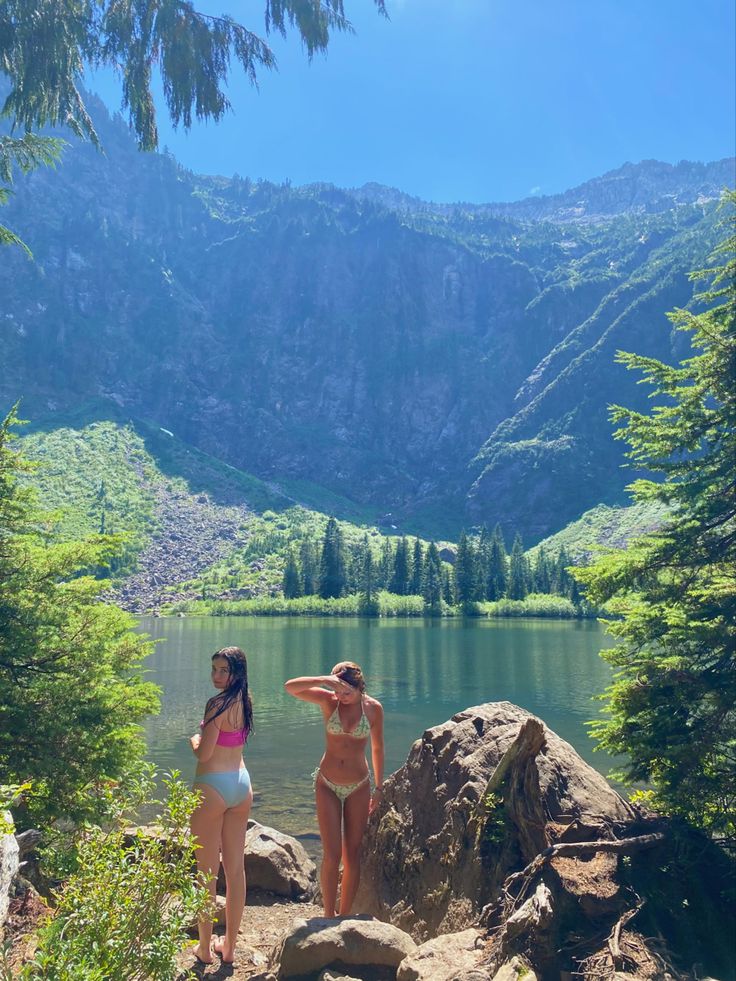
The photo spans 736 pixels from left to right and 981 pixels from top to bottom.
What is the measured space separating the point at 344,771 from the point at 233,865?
1.51 m

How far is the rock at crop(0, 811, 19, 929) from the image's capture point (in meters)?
4.80

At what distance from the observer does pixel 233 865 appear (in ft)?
22.7

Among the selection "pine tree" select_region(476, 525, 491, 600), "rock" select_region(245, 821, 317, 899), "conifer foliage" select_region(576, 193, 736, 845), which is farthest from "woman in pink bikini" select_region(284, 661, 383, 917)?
"pine tree" select_region(476, 525, 491, 600)

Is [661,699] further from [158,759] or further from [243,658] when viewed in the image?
Result: [158,759]

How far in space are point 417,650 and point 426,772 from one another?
61120 mm

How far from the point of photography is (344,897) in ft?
26.5

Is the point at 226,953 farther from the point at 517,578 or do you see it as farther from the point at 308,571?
the point at 308,571

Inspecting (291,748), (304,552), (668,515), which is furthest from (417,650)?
(304,552)

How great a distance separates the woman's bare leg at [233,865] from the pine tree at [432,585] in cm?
12418

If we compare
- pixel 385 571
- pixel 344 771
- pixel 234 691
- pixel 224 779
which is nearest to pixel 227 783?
pixel 224 779

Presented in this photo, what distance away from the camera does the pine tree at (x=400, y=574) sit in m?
144

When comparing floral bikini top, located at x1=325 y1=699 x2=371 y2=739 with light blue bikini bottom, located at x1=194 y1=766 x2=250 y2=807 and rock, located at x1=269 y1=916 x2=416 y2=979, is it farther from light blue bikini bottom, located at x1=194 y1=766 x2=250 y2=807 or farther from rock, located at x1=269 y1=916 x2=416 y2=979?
rock, located at x1=269 y1=916 x2=416 y2=979

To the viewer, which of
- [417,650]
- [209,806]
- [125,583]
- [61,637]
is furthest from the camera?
[125,583]

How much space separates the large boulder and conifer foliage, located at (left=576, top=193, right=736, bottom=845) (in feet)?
2.87
